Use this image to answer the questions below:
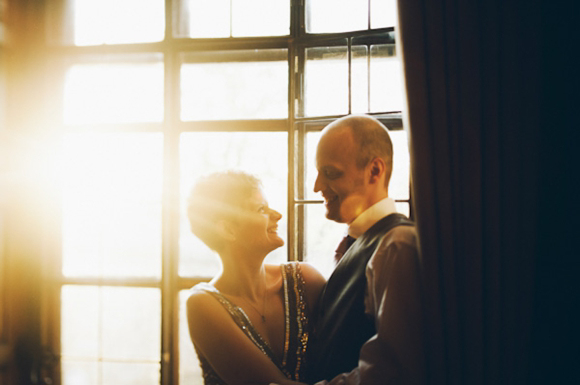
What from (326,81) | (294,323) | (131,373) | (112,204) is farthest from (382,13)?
(131,373)

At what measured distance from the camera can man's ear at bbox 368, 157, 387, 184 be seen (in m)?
1.35

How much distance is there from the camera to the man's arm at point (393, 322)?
1.07 m

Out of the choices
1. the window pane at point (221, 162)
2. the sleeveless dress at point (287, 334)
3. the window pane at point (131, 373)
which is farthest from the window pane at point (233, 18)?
the window pane at point (131, 373)

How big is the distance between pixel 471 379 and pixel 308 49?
1.53 meters

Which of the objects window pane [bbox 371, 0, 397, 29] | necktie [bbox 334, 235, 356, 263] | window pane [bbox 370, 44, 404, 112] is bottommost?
necktie [bbox 334, 235, 356, 263]

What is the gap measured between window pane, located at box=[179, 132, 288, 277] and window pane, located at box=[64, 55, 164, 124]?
289 mm

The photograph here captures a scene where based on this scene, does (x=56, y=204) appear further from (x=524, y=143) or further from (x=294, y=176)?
(x=524, y=143)

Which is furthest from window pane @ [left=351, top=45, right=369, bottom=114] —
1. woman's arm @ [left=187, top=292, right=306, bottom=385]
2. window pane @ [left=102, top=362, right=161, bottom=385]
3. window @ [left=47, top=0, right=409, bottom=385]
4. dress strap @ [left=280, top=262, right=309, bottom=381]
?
window pane @ [left=102, top=362, right=161, bottom=385]

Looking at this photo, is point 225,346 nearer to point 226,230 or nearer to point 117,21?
point 226,230

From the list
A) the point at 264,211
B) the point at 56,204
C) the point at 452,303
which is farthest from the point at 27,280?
the point at 452,303

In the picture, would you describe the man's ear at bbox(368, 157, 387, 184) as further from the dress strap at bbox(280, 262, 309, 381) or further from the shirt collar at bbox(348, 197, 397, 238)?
the dress strap at bbox(280, 262, 309, 381)

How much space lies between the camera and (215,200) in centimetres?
151

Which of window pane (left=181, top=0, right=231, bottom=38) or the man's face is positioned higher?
window pane (left=181, top=0, right=231, bottom=38)

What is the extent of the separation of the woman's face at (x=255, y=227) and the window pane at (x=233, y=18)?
0.99 metres
